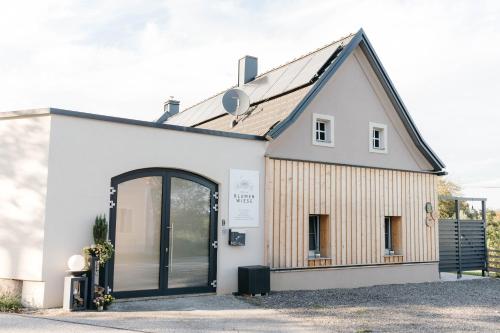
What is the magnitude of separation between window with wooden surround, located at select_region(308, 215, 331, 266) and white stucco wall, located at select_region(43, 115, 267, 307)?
6.53 ft

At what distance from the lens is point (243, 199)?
11281 millimetres

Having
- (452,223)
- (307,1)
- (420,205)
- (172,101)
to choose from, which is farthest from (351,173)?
(172,101)

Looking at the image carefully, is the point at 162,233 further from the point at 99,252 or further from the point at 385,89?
the point at 385,89

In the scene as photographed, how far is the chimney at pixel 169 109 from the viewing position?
23203 millimetres

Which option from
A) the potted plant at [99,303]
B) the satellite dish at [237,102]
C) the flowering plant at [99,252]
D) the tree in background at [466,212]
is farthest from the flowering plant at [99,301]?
the tree in background at [466,212]

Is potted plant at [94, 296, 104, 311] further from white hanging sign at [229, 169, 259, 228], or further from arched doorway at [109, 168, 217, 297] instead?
white hanging sign at [229, 169, 259, 228]

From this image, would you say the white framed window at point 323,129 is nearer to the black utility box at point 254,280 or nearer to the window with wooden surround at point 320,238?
the window with wooden surround at point 320,238

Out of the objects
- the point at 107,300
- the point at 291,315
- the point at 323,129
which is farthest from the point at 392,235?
the point at 107,300

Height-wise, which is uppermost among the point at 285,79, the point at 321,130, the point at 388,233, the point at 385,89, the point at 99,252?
the point at 285,79

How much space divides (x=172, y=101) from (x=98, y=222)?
49.6ft

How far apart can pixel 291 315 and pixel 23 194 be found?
5498mm

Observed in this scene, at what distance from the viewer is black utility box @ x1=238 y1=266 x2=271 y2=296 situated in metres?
10.6

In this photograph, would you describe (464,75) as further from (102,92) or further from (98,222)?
(98,222)

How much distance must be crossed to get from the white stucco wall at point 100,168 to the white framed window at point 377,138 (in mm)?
4627
